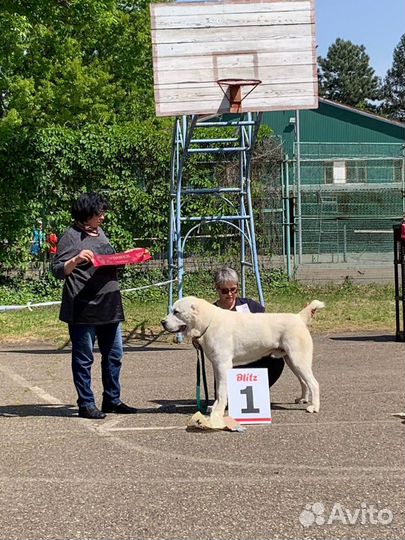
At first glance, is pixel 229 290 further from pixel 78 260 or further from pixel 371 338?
pixel 371 338

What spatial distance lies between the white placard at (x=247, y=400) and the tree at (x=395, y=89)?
119m

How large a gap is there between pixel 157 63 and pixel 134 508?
7.81 meters

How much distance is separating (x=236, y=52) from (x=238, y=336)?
5.60 m

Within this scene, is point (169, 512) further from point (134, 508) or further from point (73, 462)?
point (73, 462)

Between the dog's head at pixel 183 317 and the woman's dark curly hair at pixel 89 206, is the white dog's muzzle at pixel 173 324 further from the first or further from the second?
the woman's dark curly hair at pixel 89 206

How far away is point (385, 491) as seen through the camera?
212 inches

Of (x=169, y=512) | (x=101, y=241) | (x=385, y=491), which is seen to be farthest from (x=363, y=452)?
(x=101, y=241)

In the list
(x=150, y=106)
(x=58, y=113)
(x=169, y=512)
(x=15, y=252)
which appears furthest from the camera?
(x=150, y=106)

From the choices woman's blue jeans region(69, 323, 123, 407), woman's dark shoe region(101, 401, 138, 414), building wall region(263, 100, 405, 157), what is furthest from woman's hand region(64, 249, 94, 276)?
building wall region(263, 100, 405, 157)

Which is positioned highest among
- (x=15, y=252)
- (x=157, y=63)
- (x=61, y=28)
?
(x=61, y=28)

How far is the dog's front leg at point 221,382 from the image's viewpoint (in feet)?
24.4

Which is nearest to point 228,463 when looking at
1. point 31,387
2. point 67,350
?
point 31,387

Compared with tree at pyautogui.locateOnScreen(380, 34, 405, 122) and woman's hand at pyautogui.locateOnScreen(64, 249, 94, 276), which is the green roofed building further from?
tree at pyautogui.locateOnScreen(380, 34, 405, 122)

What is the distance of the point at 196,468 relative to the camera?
6.03 m
